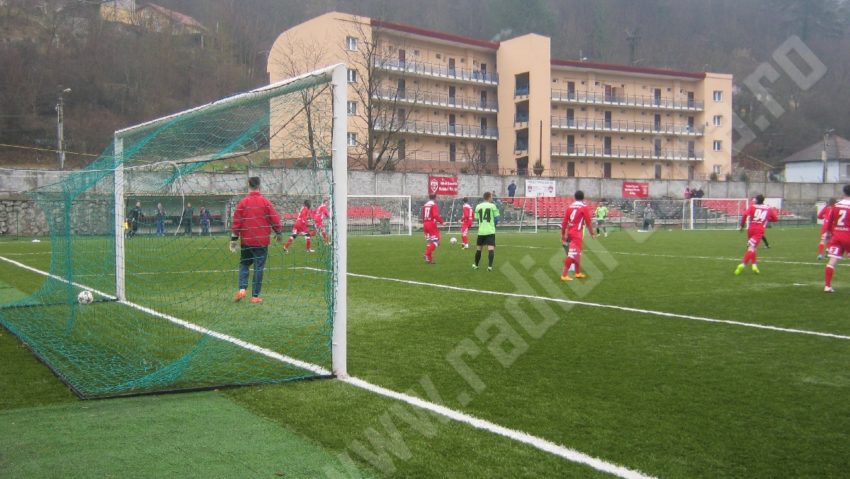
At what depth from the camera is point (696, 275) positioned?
46.8 ft

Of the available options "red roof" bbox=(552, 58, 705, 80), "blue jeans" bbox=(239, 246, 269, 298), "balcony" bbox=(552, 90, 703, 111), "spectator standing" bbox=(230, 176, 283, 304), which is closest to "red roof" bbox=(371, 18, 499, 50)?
"balcony" bbox=(552, 90, 703, 111)

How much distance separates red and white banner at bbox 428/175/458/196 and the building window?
15.0 metres

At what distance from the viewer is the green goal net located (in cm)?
609

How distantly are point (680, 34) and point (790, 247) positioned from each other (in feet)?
166

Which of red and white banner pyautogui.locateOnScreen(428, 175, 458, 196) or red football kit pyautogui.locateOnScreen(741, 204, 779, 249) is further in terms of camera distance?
red and white banner pyautogui.locateOnScreen(428, 175, 458, 196)

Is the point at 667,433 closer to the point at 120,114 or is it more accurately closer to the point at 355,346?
the point at 355,346

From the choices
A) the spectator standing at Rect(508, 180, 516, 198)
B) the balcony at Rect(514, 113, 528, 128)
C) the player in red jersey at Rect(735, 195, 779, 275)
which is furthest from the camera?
the balcony at Rect(514, 113, 528, 128)

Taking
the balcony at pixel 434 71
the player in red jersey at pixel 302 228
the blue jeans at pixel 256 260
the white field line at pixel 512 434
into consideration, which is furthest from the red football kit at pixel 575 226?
the balcony at pixel 434 71

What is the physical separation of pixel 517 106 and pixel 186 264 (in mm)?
55661

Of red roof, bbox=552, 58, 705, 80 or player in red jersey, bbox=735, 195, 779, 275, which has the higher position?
red roof, bbox=552, 58, 705, 80

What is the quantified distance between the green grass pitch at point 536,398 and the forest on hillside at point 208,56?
29475mm

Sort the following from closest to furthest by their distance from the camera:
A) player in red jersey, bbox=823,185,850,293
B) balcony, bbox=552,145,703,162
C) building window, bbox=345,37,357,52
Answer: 1. player in red jersey, bbox=823,185,850,293
2. building window, bbox=345,37,357,52
3. balcony, bbox=552,145,703,162

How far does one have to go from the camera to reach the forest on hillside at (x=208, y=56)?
130 feet

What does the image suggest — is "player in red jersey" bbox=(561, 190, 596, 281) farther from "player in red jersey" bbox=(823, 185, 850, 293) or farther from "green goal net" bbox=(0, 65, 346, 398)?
"green goal net" bbox=(0, 65, 346, 398)
